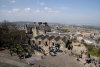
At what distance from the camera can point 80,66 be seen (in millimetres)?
25172

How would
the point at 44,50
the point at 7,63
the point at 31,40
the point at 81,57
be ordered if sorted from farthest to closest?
the point at 31,40, the point at 44,50, the point at 81,57, the point at 7,63

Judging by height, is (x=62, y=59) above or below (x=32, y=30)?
below

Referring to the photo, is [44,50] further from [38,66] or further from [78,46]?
[78,46]

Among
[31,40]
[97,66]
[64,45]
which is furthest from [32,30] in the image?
[97,66]

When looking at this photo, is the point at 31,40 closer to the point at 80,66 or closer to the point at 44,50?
the point at 44,50

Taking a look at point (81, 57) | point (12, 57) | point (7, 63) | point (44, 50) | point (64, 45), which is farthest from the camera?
point (64, 45)

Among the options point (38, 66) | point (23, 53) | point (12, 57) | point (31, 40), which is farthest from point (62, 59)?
point (31, 40)

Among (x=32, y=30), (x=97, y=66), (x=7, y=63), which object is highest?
(x=32, y=30)

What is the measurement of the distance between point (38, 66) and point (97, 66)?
44.3 feet

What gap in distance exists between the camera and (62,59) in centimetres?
2816

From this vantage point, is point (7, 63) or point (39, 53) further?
point (39, 53)

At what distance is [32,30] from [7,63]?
92.9 feet

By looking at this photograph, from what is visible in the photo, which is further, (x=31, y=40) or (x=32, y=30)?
(x=32, y=30)

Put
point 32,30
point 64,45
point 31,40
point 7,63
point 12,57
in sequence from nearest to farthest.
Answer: point 7,63
point 12,57
point 64,45
point 31,40
point 32,30
